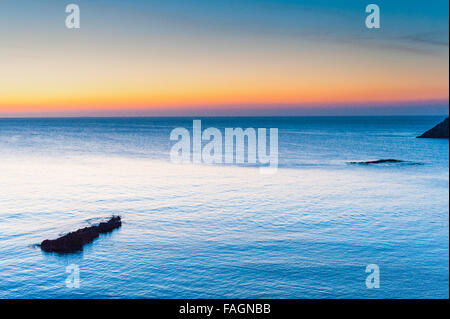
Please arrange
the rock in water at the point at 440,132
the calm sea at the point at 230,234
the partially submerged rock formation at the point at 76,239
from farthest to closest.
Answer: the rock in water at the point at 440,132, the partially submerged rock formation at the point at 76,239, the calm sea at the point at 230,234

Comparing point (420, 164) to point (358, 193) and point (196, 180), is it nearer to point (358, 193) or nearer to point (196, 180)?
point (358, 193)

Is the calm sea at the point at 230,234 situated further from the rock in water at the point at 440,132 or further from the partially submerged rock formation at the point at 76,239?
the rock in water at the point at 440,132

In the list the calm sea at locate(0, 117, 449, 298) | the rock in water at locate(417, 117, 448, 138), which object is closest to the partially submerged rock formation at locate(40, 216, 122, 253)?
the calm sea at locate(0, 117, 449, 298)

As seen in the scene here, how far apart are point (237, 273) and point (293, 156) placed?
6309cm

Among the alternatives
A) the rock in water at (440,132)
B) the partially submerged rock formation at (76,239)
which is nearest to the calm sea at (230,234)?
the partially submerged rock formation at (76,239)

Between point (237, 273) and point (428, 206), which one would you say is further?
point (428, 206)

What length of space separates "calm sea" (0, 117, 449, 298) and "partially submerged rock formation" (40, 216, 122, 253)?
0.67 m

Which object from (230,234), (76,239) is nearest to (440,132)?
(230,234)

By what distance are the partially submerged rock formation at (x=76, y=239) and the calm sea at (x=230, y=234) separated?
67 centimetres

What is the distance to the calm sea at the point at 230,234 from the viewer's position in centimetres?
2128

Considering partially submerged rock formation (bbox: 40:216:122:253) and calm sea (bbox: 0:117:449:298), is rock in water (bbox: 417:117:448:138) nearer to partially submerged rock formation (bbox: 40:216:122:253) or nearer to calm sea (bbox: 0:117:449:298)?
calm sea (bbox: 0:117:449:298)
